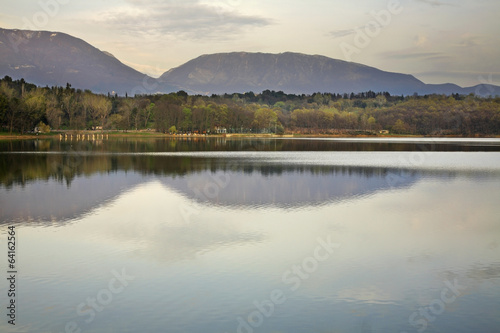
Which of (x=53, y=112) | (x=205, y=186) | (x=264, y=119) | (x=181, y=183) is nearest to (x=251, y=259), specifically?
(x=205, y=186)

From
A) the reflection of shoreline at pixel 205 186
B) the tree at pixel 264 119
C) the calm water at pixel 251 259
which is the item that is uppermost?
the tree at pixel 264 119

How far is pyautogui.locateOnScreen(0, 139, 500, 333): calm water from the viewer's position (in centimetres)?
1101

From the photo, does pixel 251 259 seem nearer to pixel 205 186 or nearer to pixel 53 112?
pixel 205 186

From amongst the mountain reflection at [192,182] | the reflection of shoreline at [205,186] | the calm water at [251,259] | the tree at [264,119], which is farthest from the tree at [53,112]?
the calm water at [251,259]

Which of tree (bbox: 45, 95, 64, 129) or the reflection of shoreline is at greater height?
tree (bbox: 45, 95, 64, 129)

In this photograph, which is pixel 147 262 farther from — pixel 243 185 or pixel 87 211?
pixel 243 185

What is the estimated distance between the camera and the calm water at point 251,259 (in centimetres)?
1101

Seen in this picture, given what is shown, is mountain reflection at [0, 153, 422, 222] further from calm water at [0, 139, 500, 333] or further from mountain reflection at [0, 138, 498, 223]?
calm water at [0, 139, 500, 333]

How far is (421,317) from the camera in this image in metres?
11.1

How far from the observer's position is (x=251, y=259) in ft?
49.9

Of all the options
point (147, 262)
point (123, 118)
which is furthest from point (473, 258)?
point (123, 118)

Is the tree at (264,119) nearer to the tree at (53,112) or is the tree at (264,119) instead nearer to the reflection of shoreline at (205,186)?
the tree at (53,112)

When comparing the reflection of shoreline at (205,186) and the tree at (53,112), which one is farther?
the tree at (53,112)

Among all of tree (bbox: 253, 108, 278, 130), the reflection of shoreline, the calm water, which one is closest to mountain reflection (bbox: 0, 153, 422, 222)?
the reflection of shoreline
